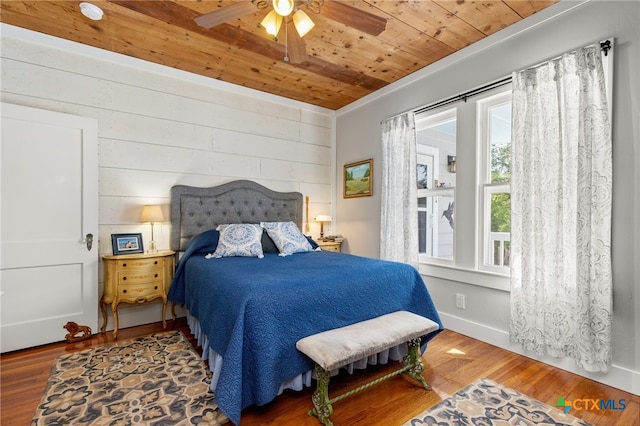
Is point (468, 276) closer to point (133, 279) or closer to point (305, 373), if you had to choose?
point (305, 373)

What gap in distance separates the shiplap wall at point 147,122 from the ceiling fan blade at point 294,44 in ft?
5.56

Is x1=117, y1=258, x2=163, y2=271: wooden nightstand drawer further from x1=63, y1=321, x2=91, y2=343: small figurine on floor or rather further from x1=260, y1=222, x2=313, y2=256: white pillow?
x1=260, y1=222, x2=313, y2=256: white pillow

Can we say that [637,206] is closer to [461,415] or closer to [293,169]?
[461,415]

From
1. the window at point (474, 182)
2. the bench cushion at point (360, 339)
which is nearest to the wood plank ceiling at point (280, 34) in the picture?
the window at point (474, 182)

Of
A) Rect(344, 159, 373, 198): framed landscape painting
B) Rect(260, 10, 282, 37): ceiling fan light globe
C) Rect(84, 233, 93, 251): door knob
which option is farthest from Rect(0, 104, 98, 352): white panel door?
Rect(344, 159, 373, 198): framed landscape painting

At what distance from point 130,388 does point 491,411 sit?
2254mm

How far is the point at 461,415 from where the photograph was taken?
175cm

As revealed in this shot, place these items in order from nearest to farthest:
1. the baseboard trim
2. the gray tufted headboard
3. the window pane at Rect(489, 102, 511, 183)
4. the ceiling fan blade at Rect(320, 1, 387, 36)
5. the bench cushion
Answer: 1. the bench cushion
2. the ceiling fan blade at Rect(320, 1, 387, 36)
3. the baseboard trim
4. the window pane at Rect(489, 102, 511, 183)
5. the gray tufted headboard

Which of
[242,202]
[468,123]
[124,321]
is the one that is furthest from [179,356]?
[468,123]

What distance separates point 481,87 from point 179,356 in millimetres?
3510

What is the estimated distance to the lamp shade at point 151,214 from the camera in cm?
300

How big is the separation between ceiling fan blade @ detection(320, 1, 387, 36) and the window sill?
2239 mm

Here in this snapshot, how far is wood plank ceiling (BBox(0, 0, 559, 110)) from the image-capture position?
2338 millimetres

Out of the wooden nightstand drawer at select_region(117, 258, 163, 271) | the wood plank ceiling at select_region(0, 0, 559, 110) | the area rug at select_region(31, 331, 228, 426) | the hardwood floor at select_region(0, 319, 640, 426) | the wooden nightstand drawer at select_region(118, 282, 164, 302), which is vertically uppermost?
the wood plank ceiling at select_region(0, 0, 559, 110)
